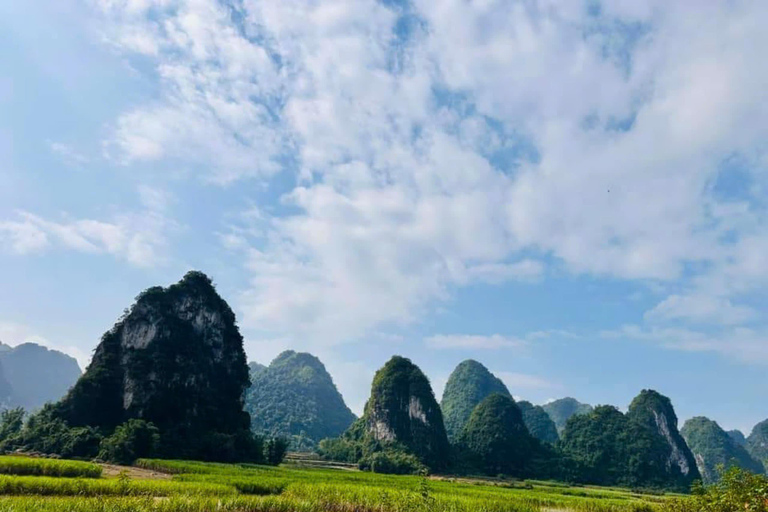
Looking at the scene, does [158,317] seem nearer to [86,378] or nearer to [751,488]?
[86,378]

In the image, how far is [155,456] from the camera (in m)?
37.2

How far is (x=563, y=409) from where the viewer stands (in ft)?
498

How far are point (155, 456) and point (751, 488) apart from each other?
39.7m

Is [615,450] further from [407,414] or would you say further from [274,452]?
[274,452]

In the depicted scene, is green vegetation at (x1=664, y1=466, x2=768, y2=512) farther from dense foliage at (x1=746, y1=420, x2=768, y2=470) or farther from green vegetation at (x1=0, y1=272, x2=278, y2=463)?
dense foliage at (x1=746, y1=420, x2=768, y2=470)

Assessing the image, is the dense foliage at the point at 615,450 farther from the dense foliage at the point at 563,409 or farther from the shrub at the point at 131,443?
the dense foliage at the point at 563,409

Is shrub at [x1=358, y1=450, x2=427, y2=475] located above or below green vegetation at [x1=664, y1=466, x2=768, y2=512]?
below

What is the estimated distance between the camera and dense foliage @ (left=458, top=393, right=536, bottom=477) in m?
64.9

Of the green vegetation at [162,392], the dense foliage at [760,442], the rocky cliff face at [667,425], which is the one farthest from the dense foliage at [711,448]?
the green vegetation at [162,392]

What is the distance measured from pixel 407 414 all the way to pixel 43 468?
170ft

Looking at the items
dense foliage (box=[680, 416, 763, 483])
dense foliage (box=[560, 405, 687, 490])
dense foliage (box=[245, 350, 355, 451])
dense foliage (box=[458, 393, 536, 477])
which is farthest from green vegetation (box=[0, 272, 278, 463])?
dense foliage (box=[680, 416, 763, 483])

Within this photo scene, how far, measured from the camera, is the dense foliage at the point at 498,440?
213 feet

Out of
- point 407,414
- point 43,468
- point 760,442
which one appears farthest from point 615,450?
point 760,442

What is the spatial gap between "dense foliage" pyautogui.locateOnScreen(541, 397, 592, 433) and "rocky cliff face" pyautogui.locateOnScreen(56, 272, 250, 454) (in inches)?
5053
